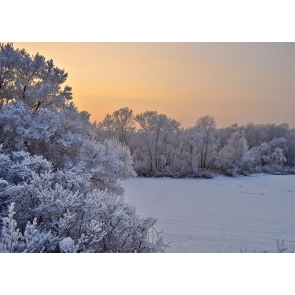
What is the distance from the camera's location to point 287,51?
18.2ft

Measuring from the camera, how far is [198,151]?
22391 mm

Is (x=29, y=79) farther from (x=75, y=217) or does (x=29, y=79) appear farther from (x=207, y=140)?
(x=207, y=140)

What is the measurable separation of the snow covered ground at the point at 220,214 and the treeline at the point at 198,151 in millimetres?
5193

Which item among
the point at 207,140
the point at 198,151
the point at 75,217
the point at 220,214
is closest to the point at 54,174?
the point at 75,217

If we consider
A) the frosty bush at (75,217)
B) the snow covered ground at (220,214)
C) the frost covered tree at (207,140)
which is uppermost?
the frost covered tree at (207,140)

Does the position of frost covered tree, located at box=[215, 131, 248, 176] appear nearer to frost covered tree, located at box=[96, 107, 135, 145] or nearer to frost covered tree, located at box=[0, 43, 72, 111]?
frost covered tree, located at box=[96, 107, 135, 145]

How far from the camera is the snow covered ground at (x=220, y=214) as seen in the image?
6795mm

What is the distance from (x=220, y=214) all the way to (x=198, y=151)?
1310 centimetres

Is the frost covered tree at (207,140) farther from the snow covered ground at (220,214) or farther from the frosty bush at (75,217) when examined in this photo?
the frosty bush at (75,217)

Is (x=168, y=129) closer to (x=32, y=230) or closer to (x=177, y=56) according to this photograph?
(x=177, y=56)

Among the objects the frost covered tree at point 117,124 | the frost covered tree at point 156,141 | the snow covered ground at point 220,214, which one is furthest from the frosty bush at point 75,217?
the frost covered tree at point 156,141

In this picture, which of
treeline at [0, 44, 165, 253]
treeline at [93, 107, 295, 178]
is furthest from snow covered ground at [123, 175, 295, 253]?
treeline at [93, 107, 295, 178]

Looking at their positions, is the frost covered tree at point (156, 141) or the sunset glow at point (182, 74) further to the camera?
the frost covered tree at point (156, 141)
